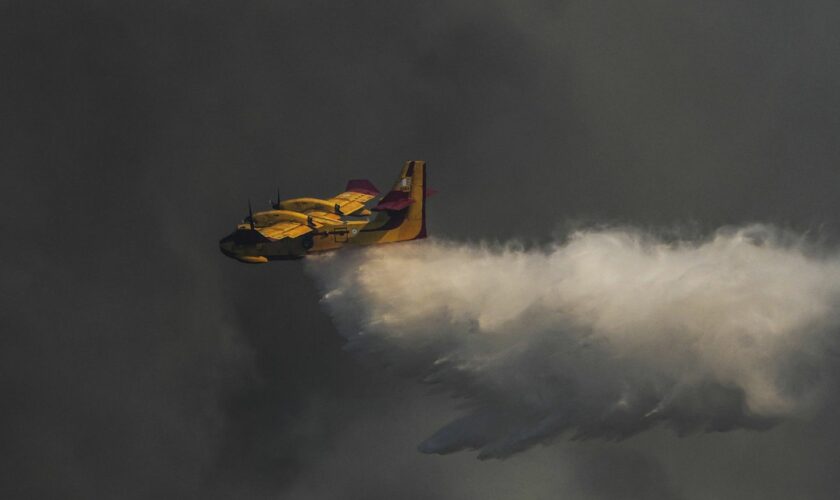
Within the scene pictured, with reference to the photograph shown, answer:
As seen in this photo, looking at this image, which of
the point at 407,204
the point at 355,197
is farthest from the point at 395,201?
the point at 355,197

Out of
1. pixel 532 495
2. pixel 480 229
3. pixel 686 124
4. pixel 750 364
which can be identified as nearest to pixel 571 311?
pixel 750 364

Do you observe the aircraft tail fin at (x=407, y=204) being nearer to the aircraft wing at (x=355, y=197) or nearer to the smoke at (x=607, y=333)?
the smoke at (x=607, y=333)

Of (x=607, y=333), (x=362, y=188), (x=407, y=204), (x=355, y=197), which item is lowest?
(x=607, y=333)

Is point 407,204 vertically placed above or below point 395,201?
below

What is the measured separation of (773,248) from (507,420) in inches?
711

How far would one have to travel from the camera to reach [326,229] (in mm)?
78375

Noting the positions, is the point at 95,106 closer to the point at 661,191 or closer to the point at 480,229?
the point at 480,229

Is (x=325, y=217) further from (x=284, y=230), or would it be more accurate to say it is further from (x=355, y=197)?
(x=355, y=197)

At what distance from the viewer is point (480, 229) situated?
446 ft

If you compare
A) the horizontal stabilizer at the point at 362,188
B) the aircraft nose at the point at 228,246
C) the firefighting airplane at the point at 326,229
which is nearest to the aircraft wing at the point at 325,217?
the firefighting airplane at the point at 326,229

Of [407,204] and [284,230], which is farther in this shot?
[407,204]

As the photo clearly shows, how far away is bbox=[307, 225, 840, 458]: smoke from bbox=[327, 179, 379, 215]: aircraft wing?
5445 mm

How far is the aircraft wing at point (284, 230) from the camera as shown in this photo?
76.9m

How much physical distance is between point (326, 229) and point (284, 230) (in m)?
2.42
